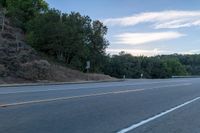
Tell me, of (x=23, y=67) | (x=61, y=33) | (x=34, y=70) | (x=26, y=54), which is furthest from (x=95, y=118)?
(x=61, y=33)

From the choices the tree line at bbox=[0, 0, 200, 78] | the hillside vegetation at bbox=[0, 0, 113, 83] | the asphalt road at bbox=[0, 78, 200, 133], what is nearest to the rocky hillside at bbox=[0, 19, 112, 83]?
the hillside vegetation at bbox=[0, 0, 113, 83]

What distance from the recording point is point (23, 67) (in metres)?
48.0

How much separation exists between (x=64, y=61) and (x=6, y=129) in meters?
52.2

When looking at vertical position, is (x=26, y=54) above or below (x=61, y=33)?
below

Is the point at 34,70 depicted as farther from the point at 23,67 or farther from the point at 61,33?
the point at 61,33

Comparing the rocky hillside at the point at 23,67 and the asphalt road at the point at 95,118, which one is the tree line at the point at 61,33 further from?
the asphalt road at the point at 95,118

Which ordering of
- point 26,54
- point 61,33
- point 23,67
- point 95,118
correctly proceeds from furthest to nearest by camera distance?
point 61,33 → point 26,54 → point 23,67 → point 95,118

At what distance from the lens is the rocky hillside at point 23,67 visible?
4641cm

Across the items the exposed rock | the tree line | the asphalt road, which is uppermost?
the tree line

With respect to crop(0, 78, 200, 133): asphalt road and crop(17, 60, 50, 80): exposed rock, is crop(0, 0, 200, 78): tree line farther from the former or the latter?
crop(0, 78, 200, 133): asphalt road

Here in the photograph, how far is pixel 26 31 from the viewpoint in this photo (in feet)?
216

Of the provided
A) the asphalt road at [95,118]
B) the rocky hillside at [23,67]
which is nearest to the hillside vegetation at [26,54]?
the rocky hillside at [23,67]

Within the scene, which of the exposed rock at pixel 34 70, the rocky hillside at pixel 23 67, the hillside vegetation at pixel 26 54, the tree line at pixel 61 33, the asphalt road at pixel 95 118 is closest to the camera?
the asphalt road at pixel 95 118

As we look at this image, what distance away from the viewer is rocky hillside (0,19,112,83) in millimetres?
46406
